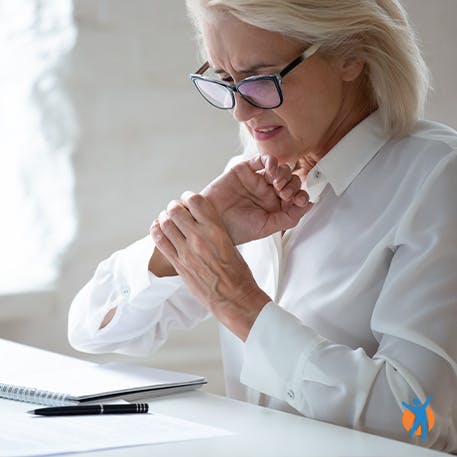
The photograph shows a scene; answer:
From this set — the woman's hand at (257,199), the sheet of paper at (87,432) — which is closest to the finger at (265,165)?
the woman's hand at (257,199)

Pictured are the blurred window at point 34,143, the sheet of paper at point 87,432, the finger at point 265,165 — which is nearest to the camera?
the sheet of paper at point 87,432

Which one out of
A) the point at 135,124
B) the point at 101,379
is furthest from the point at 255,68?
the point at 135,124

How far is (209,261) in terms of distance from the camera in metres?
1.73

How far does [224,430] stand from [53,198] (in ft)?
6.77

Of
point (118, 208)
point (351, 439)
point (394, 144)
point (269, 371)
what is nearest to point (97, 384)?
point (269, 371)

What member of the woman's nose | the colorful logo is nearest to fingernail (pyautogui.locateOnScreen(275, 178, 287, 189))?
the woman's nose

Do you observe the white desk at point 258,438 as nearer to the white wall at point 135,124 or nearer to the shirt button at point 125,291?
the shirt button at point 125,291

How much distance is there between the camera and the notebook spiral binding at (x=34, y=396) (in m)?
1.51

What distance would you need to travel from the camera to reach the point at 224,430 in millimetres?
1360

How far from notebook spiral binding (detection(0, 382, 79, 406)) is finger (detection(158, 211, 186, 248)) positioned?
388 mm

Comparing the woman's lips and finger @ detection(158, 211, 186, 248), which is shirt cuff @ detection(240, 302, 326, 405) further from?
the woman's lips

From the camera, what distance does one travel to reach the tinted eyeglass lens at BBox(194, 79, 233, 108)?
1.85m

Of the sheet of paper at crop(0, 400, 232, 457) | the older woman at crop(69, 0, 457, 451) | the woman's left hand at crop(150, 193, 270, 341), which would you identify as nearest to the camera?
the sheet of paper at crop(0, 400, 232, 457)

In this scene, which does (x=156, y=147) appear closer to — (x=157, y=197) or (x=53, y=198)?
(x=157, y=197)
